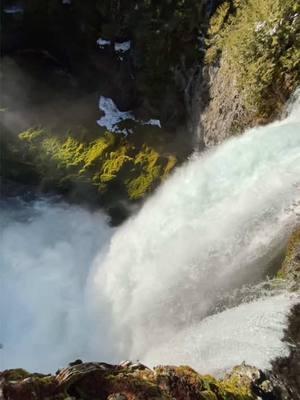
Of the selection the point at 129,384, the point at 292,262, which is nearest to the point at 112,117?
the point at 292,262

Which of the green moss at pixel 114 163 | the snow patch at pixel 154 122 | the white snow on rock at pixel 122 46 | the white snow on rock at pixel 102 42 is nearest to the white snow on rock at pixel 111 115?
the snow patch at pixel 154 122

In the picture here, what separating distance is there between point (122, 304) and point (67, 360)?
4.79ft

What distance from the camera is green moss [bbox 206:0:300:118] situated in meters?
9.34

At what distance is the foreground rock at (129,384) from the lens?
4492 mm

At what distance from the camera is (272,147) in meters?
8.63

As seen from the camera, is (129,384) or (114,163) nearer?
(129,384)

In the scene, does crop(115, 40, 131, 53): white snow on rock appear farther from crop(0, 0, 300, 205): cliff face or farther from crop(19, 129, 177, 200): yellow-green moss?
crop(19, 129, 177, 200): yellow-green moss

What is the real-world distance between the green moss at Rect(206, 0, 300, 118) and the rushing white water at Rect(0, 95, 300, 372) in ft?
2.43

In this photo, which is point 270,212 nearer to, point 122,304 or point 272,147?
point 272,147

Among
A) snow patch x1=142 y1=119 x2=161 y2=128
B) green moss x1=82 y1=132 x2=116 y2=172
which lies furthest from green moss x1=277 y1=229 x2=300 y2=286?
green moss x1=82 y1=132 x2=116 y2=172

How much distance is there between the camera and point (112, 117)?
14734 millimetres

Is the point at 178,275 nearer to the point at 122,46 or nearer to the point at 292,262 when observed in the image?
the point at 292,262

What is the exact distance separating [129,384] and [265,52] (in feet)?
23.9

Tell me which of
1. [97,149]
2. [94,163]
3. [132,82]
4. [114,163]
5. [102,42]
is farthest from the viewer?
[102,42]
